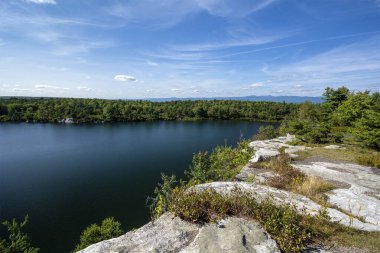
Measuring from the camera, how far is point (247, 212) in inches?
221

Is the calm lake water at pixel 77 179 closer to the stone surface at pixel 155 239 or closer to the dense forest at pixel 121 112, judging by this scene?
the stone surface at pixel 155 239

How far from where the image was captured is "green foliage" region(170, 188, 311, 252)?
189 inches

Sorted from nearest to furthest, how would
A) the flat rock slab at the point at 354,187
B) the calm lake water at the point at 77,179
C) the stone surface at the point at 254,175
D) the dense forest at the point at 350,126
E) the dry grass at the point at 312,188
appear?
the flat rock slab at the point at 354,187 → the dry grass at the point at 312,188 → the stone surface at the point at 254,175 → the dense forest at the point at 350,126 → the calm lake water at the point at 77,179

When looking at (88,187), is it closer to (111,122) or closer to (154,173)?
(154,173)

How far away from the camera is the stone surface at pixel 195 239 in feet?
15.2

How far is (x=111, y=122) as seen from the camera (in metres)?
95.1

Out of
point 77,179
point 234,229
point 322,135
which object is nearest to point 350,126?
point 322,135

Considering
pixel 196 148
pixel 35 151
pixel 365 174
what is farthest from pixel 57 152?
pixel 365 174

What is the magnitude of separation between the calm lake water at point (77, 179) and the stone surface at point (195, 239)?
12760 mm

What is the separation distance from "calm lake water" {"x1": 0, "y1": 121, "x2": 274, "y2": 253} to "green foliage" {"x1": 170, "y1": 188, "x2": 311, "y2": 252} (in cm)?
1208

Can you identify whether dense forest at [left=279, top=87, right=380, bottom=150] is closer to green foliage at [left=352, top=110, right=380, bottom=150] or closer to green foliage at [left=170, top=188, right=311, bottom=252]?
green foliage at [left=352, top=110, right=380, bottom=150]

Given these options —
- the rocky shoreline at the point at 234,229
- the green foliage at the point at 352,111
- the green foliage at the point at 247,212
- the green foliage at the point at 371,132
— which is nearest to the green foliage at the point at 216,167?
the rocky shoreline at the point at 234,229

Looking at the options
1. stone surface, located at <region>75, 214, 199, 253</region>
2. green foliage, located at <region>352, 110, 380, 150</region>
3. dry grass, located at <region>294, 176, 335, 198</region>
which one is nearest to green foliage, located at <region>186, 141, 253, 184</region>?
dry grass, located at <region>294, 176, 335, 198</region>

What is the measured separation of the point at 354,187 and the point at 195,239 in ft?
22.1
